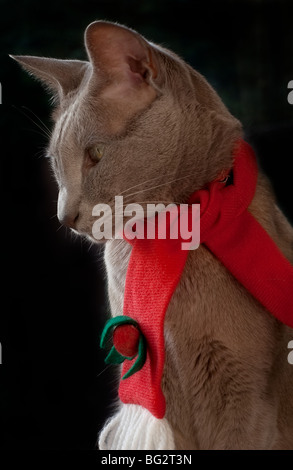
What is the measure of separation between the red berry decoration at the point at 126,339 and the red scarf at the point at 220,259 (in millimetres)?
16

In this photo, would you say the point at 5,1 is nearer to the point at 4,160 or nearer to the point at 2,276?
the point at 4,160

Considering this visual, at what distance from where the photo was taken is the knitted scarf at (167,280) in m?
0.83

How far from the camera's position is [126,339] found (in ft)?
2.74

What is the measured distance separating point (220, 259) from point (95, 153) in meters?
0.22

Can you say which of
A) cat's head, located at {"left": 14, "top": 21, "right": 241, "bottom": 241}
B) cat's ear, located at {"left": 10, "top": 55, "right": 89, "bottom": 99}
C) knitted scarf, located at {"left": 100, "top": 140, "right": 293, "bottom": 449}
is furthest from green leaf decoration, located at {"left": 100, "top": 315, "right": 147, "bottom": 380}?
cat's ear, located at {"left": 10, "top": 55, "right": 89, "bottom": 99}

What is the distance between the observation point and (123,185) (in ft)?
2.75

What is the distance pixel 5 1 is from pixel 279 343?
34.4 inches

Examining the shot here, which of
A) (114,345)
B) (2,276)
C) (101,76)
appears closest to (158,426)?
(114,345)

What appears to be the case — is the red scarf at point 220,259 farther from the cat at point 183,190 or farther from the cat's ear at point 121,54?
the cat's ear at point 121,54

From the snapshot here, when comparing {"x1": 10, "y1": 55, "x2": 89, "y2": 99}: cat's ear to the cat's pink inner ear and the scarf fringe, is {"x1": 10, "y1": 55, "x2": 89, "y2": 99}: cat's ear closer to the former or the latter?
the cat's pink inner ear

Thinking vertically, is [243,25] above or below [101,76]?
above

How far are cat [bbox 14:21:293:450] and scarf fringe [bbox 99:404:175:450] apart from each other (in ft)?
0.19

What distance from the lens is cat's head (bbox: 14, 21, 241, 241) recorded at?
833 millimetres

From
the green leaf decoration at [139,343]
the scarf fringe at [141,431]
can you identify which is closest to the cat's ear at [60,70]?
the green leaf decoration at [139,343]
